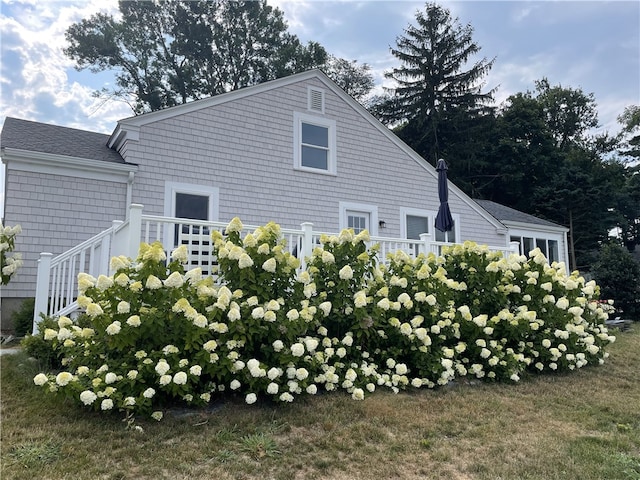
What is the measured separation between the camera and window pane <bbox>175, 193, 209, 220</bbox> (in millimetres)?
8453

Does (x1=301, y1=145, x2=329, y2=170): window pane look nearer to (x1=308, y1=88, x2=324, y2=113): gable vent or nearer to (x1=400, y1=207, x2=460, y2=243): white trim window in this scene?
(x1=308, y1=88, x2=324, y2=113): gable vent

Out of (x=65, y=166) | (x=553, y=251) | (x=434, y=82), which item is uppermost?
(x=434, y=82)

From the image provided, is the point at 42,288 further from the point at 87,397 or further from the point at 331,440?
the point at 331,440

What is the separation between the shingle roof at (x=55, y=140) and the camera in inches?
295

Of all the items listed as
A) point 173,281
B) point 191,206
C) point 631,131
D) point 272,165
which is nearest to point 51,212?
point 191,206

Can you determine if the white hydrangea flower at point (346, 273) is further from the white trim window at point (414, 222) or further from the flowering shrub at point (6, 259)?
the white trim window at point (414, 222)

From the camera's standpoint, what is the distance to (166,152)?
8.46 metres

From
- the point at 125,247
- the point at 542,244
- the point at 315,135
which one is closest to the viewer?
the point at 125,247

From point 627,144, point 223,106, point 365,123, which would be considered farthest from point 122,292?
point 627,144

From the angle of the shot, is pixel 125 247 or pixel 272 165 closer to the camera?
pixel 125 247

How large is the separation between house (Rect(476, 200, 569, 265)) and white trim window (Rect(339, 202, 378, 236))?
192 inches

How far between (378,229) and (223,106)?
4527 mm

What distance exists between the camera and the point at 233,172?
9.08 meters

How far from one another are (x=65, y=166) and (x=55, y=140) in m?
1.22
